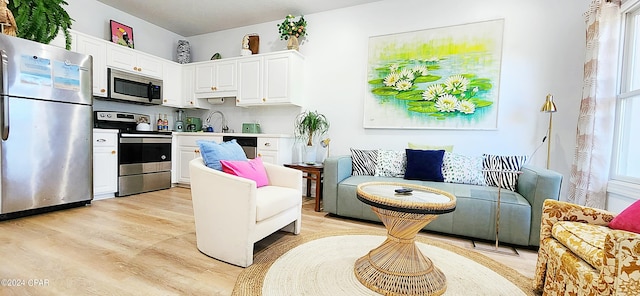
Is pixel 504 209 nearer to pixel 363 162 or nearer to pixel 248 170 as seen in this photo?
pixel 363 162

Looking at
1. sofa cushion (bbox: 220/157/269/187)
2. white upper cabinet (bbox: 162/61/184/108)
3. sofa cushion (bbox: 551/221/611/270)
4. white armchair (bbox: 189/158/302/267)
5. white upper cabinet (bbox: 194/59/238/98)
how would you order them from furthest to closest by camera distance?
white upper cabinet (bbox: 162/61/184/108), white upper cabinet (bbox: 194/59/238/98), sofa cushion (bbox: 220/157/269/187), white armchair (bbox: 189/158/302/267), sofa cushion (bbox: 551/221/611/270)

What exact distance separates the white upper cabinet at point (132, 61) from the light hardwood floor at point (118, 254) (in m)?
1.95

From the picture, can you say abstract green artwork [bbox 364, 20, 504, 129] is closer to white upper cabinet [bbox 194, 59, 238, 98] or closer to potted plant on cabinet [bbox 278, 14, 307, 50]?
potted plant on cabinet [bbox 278, 14, 307, 50]

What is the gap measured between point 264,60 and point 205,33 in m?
1.69

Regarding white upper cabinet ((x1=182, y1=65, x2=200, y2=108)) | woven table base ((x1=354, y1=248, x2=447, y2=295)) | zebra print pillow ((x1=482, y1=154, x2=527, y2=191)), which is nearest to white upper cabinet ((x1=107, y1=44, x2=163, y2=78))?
white upper cabinet ((x1=182, y1=65, x2=200, y2=108))

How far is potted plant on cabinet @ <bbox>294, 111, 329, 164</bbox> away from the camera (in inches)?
138

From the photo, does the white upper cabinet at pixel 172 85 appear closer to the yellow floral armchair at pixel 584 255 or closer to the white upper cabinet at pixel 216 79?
the white upper cabinet at pixel 216 79

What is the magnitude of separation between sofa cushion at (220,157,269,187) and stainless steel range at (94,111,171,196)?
7.67 feet

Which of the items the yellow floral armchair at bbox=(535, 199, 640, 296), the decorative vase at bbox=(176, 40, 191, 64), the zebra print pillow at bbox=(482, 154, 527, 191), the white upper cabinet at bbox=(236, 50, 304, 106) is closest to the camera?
the yellow floral armchair at bbox=(535, 199, 640, 296)

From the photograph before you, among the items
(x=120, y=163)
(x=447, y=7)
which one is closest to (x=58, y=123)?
(x=120, y=163)

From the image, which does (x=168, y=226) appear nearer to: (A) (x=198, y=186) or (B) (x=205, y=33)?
(A) (x=198, y=186)

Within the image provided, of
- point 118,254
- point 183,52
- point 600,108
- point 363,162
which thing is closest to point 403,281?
point 363,162

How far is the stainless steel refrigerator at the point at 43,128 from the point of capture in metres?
2.41

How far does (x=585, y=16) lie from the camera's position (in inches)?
101
